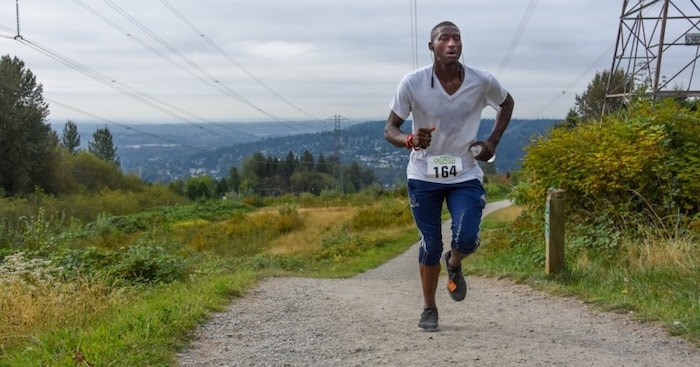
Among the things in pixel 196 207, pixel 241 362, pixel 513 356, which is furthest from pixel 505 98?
pixel 196 207

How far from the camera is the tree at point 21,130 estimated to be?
58188mm

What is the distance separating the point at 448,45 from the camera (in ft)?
17.5

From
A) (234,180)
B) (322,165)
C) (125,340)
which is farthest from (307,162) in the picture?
(125,340)

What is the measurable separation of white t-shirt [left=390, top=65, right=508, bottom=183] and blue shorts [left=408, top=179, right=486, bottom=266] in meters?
0.08

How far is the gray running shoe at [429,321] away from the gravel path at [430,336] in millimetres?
71

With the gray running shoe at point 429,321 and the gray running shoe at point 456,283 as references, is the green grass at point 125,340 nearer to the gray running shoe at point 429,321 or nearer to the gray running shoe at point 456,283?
the gray running shoe at point 429,321

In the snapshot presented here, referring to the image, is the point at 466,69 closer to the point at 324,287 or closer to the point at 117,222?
the point at 324,287

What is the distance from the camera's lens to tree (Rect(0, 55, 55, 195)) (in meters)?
58.2

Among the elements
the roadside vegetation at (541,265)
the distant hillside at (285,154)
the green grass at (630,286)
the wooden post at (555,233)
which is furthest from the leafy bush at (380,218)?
the wooden post at (555,233)

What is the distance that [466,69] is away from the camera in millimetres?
5461

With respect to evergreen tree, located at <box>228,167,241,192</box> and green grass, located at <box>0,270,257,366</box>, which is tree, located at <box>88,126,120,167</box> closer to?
evergreen tree, located at <box>228,167,241,192</box>

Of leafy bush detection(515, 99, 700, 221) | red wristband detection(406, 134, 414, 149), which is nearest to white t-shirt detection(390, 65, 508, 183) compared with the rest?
red wristband detection(406, 134, 414, 149)

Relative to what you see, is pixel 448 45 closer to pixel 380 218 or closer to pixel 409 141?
pixel 409 141

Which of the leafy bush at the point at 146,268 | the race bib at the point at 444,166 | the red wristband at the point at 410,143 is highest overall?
the red wristband at the point at 410,143
